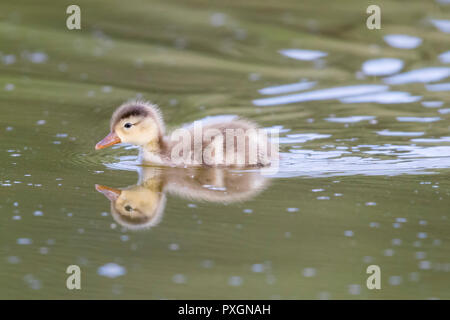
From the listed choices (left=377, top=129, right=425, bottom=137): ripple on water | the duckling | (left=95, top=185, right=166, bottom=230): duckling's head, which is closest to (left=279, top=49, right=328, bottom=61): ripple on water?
(left=377, top=129, right=425, bottom=137): ripple on water

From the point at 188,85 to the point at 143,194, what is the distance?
300 centimetres

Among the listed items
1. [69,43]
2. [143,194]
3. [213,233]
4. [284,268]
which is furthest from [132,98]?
[284,268]

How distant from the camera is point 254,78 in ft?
26.6

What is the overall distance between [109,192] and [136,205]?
0.28 meters

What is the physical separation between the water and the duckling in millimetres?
132

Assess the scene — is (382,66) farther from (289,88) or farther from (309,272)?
(309,272)

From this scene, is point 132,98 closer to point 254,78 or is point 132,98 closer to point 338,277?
point 254,78

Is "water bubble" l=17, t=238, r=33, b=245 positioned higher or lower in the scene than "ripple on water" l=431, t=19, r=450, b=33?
lower

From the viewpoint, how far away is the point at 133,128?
5820 millimetres

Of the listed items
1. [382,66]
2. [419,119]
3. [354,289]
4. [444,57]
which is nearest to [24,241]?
[354,289]

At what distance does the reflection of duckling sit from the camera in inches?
183

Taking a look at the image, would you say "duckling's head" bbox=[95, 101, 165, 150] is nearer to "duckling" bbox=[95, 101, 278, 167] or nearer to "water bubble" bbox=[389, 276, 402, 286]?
"duckling" bbox=[95, 101, 278, 167]

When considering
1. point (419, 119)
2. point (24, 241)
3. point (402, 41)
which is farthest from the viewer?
point (402, 41)

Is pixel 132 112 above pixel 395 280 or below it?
above
